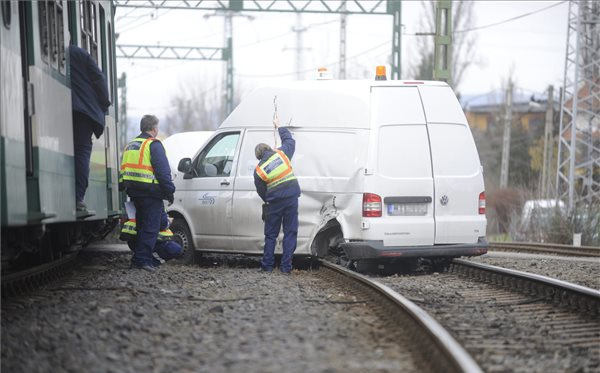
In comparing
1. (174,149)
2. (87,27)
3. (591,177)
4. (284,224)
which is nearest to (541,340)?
(284,224)

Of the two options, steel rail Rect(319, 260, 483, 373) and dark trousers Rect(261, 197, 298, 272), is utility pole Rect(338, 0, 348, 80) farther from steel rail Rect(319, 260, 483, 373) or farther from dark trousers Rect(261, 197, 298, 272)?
steel rail Rect(319, 260, 483, 373)

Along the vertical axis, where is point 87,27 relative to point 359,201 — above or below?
above

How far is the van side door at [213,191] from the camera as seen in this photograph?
12555 millimetres

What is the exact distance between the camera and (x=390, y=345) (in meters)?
6.38

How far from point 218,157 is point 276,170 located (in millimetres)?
1723

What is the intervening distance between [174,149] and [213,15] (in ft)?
121

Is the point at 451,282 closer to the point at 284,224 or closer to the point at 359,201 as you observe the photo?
the point at 359,201

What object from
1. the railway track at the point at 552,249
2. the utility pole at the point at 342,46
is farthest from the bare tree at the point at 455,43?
the railway track at the point at 552,249

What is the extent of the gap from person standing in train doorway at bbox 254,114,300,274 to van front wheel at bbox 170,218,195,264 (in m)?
1.60

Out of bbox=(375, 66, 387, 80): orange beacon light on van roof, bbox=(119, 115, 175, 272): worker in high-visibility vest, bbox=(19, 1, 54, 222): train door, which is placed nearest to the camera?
bbox=(19, 1, 54, 222): train door

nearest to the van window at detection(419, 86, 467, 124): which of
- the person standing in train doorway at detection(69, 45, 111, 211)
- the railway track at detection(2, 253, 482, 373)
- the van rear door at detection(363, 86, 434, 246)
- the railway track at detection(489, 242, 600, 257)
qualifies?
the van rear door at detection(363, 86, 434, 246)

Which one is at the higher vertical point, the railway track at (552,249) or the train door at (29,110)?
the train door at (29,110)

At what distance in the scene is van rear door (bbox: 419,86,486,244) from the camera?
37.0 ft

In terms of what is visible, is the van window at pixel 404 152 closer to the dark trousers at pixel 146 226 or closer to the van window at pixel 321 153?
the van window at pixel 321 153
